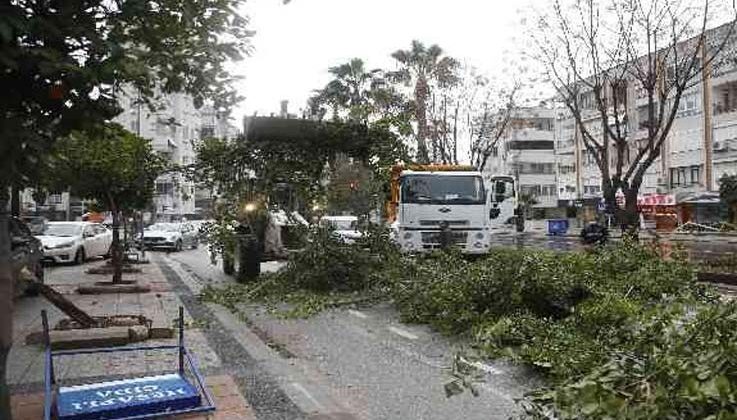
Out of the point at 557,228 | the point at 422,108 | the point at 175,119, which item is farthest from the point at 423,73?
the point at 175,119

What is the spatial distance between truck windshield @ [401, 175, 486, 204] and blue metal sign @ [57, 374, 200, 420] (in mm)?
11409

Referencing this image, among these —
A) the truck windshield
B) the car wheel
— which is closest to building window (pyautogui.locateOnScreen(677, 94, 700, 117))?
the truck windshield

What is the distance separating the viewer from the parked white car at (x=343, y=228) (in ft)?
45.0

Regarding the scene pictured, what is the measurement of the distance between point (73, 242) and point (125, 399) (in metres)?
A: 18.8

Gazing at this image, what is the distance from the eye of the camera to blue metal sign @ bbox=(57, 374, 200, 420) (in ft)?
14.8

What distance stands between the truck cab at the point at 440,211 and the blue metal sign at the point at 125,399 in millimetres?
11131

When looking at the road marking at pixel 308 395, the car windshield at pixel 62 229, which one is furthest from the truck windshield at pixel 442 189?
the car windshield at pixel 62 229

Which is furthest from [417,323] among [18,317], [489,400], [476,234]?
[476,234]

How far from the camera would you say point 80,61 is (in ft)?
9.89

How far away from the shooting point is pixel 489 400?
5852 mm

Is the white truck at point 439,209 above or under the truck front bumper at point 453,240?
above

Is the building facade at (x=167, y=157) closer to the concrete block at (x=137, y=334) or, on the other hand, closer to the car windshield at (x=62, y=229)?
the car windshield at (x=62, y=229)

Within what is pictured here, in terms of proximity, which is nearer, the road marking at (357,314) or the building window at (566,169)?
the road marking at (357,314)

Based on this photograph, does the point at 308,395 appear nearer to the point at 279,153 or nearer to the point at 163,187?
the point at 279,153
